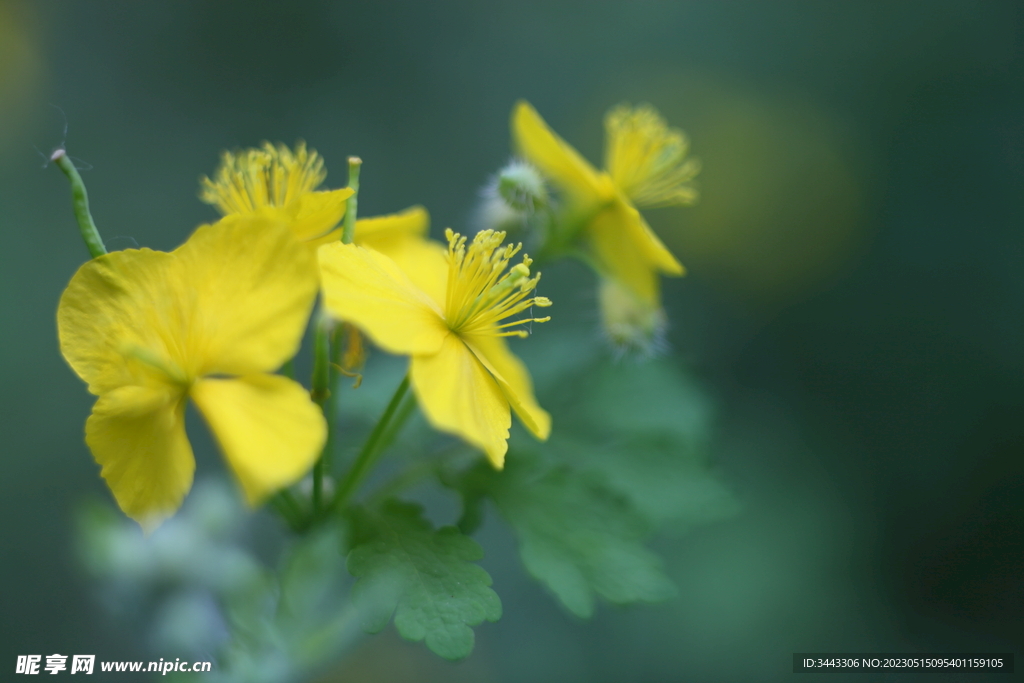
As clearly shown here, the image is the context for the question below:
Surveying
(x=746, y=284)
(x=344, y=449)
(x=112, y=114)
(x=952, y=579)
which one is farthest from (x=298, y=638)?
(x=112, y=114)


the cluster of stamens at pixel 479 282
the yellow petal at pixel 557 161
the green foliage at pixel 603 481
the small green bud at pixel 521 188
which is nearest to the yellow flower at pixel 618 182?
the yellow petal at pixel 557 161

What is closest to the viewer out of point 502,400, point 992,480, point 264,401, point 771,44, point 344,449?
point 264,401

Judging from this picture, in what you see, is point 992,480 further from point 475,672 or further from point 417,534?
point 417,534

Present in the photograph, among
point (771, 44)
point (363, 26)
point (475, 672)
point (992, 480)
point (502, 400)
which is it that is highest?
point (363, 26)

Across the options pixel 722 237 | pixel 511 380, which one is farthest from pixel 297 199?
pixel 722 237

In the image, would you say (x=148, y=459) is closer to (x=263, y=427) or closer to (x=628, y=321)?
(x=263, y=427)

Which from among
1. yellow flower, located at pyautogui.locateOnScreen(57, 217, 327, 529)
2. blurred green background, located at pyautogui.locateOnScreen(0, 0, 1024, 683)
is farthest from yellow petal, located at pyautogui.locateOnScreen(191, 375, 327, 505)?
blurred green background, located at pyautogui.locateOnScreen(0, 0, 1024, 683)

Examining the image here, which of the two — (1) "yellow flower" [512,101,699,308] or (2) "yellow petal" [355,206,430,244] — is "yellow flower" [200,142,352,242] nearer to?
(2) "yellow petal" [355,206,430,244]
